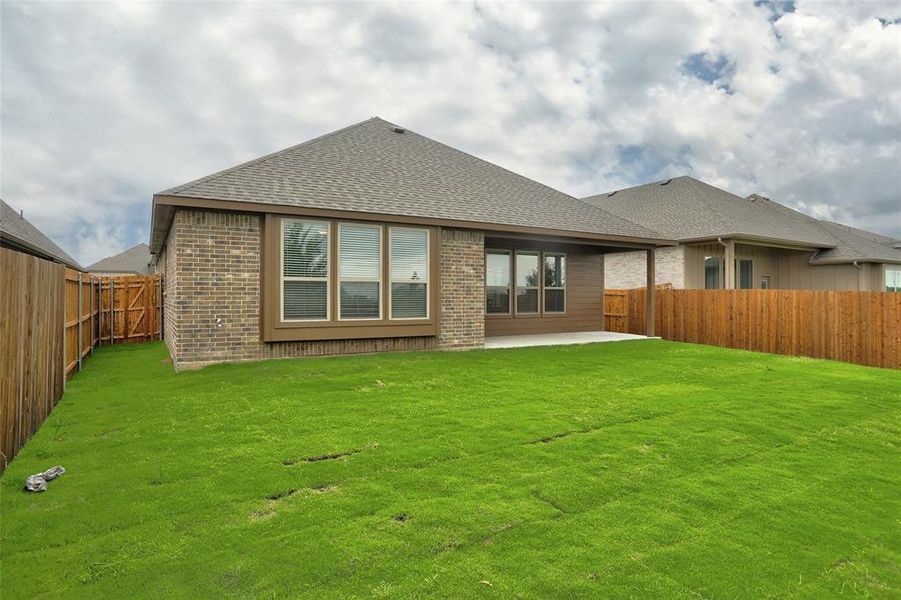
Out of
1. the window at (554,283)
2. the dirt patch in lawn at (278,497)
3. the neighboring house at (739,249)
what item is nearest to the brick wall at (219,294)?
the dirt patch in lawn at (278,497)

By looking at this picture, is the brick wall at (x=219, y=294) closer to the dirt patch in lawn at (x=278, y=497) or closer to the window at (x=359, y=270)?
the window at (x=359, y=270)

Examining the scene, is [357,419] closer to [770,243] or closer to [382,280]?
[382,280]

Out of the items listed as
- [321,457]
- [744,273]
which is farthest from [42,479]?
[744,273]

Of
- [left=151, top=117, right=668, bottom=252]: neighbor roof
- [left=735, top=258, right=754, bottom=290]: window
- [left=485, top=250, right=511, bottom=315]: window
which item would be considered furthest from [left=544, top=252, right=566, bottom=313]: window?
[left=735, top=258, right=754, bottom=290]: window

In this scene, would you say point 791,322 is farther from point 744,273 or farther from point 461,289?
point 744,273

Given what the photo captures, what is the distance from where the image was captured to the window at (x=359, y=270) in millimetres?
9430

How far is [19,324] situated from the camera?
4438mm

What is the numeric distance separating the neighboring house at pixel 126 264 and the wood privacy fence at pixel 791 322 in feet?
138

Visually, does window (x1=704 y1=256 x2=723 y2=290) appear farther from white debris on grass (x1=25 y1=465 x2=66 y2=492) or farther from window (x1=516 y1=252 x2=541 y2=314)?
white debris on grass (x1=25 y1=465 x2=66 y2=492)

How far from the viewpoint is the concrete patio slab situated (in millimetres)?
12018

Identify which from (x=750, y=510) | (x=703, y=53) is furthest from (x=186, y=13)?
(x=703, y=53)

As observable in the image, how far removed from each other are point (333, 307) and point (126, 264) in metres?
43.9

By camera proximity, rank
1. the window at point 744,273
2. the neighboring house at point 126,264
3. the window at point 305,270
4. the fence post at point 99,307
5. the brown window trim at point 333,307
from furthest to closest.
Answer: the neighboring house at point 126,264, the window at point 744,273, the fence post at point 99,307, the window at point 305,270, the brown window trim at point 333,307

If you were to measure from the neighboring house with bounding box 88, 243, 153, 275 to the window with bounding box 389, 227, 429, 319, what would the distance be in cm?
3928
